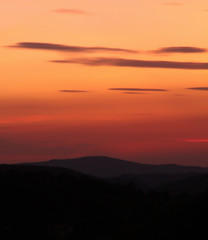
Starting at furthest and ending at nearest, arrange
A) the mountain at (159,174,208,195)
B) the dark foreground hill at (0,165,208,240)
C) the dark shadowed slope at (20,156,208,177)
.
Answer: the dark shadowed slope at (20,156,208,177) → the mountain at (159,174,208,195) → the dark foreground hill at (0,165,208,240)

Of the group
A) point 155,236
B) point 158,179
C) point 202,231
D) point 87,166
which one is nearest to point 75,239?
point 155,236

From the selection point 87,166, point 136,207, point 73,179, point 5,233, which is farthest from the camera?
point 87,166

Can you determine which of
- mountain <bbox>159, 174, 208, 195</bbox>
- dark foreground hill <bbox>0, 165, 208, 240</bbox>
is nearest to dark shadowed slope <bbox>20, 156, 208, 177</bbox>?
mountain <bbox>159, 174, 208, 195</bbox>

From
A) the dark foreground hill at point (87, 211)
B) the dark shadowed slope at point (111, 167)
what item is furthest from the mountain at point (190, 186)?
the dark shadowed slope at point (111, 167)

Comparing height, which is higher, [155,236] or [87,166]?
[87,166]

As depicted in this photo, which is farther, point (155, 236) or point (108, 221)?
point (108, 221)

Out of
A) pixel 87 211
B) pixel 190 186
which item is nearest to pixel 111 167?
pixel 190 186

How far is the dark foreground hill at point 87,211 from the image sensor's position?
54.5 m

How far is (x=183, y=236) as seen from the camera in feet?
171

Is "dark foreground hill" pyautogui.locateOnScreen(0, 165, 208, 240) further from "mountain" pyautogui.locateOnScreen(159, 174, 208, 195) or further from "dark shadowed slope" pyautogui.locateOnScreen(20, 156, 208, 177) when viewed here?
"dark shadowed slope" pyautogui.locateOnScreen(20, 156, 208, 177)

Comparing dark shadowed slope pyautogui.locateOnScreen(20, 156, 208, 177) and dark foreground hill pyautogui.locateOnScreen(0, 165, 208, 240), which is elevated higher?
dark shadowed slope pyautogui.locateOnScreen(20, 156, 208, 177)

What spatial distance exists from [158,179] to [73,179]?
65.5 metres

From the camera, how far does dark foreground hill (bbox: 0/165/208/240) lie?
54.5m

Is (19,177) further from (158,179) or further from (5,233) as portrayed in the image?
(158,179)
